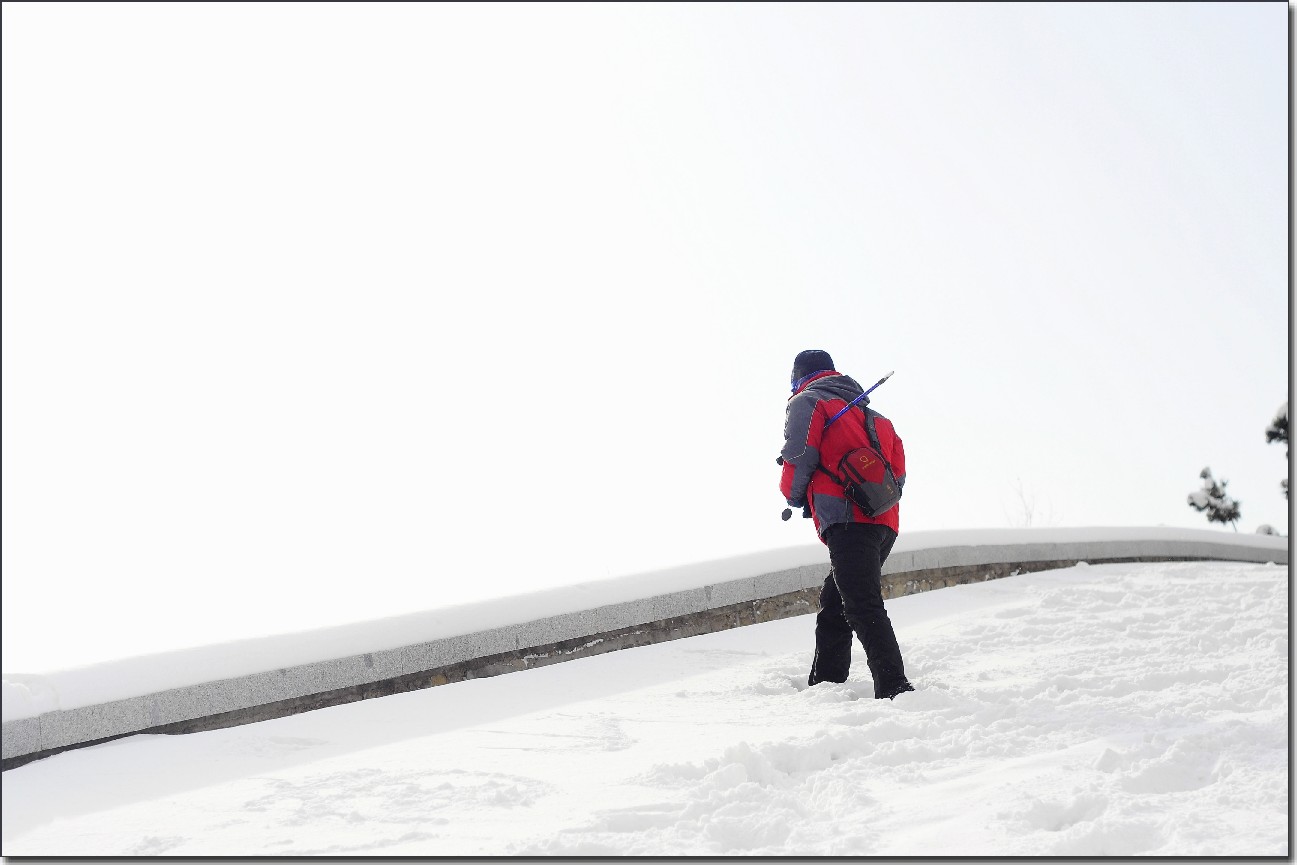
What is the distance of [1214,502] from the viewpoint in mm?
29578

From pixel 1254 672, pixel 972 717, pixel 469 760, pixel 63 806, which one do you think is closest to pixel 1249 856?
pixel 972 717

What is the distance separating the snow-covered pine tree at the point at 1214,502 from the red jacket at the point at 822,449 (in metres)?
28.7

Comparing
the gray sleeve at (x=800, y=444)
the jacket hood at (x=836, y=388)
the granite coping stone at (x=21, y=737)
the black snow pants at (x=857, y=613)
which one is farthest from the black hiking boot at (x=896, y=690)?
the granite coping stone at (x=21, y=737)

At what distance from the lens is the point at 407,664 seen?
5.34 meters

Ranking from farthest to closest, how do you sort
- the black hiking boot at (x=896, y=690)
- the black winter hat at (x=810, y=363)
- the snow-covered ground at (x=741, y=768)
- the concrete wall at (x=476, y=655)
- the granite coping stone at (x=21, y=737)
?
the black winter hat at (x=810, y=363)
the black hiking boot at (x=896, y=690)
the concrete wall at (x=476, y=655)
the granite coping stone at (x=21, y=737)
the snow-covered ground at (x=741, y=768)

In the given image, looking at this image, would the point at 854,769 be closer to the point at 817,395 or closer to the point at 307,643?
the point at 817,395

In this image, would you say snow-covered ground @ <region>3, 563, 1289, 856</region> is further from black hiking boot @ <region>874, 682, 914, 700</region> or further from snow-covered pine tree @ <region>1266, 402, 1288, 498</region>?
snow-covered pine tree @ <region>1266, 402, 1288, 498</region>

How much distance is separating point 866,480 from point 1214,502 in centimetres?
2907

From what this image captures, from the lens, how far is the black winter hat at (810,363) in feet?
17.6

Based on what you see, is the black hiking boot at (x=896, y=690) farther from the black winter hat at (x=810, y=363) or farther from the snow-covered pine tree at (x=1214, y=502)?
the snow-covered pine tree at (x=1214, y=502)

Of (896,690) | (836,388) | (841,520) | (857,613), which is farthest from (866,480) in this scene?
(896,690)

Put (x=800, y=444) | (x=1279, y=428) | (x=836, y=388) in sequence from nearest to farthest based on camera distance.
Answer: (x=800, y=444), (x=836, y=388), (x=1279, y=428)

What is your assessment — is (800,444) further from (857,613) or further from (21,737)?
(21,737)

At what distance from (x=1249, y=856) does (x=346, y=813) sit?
2.69m
